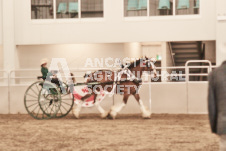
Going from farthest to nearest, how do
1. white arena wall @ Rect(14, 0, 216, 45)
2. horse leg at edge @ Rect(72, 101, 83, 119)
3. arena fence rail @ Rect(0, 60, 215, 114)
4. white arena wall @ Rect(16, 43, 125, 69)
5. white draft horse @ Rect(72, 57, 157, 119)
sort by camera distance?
white arena wall @ Rect(16, 43, 125, 69)
white arena wall @ Rect(14, 0, 216, 45)
arena fence rail @ Rect(0, 60, 215, 114)
horse leg at edge @ Rect(72, 101, 83, 119)
white draft horse @ Rect(72, 57, 157, 119)

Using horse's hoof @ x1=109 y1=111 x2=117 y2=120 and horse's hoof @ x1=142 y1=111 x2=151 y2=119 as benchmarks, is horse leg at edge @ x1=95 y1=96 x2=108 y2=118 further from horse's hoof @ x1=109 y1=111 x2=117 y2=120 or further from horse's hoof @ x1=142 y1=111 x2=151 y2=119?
horse's hoof @ x1=142 y1=111 x2=151 y2=119

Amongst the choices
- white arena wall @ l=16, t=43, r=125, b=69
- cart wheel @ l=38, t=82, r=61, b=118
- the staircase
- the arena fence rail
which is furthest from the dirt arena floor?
the staircase

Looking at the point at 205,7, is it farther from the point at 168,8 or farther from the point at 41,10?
the point at 41,10

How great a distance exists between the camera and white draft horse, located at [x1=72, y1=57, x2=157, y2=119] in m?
15.3

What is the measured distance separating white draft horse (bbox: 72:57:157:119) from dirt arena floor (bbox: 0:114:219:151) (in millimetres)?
331

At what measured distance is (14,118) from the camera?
1622 cm

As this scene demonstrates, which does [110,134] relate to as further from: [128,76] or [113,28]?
[113,28]

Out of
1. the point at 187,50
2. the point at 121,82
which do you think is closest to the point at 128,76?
the point at 121,82

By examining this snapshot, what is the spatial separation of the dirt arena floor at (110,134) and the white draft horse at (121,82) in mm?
331

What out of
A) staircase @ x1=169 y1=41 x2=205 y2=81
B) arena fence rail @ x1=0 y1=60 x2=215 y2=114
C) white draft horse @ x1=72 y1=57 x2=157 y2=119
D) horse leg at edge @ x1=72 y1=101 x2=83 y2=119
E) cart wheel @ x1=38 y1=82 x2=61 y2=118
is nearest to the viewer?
cart wheel @ x1=38 y1=82 x2=61 y2=118

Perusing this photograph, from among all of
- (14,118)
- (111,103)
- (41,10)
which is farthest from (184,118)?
(41,10)

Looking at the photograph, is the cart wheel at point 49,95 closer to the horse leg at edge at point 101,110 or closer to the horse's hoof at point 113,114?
the horse leg at edge at point 101,110

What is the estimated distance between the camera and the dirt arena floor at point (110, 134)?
10.2 m

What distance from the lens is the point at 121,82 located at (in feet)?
50.6
